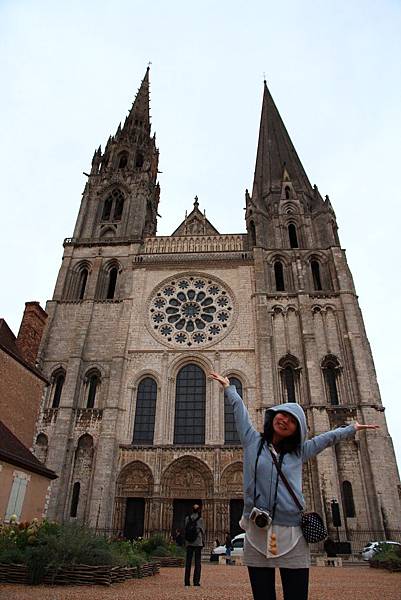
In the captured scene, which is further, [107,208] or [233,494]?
[107,208]

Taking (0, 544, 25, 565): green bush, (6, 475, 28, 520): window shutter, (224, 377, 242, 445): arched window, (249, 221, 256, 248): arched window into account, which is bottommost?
(0, 544, 25, 565): green bush

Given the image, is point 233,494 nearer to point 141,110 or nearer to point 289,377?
point 289,377

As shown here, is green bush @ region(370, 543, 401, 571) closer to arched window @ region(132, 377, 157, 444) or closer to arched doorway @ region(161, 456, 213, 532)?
arched doorway @ region(161, 456, 213, 532)

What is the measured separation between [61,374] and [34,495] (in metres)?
10.4

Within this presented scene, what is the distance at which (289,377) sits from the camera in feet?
71.5

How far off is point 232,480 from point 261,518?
707 inches

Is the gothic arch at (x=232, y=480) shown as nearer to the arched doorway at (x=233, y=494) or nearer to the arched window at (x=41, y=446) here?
the arched doorway at (x=233, y=494)

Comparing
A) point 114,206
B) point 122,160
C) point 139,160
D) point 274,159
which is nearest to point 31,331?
point 114,206

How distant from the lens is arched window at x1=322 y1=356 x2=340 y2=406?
20828 mm

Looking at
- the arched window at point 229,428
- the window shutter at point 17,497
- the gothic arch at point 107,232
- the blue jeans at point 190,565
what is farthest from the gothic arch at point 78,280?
the blue jeans at point 190,565

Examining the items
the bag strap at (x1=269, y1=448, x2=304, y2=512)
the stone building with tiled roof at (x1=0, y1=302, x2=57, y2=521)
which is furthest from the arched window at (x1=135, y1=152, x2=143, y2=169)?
the bag strap at (x1=269, y1=448, x2=304, y2=512)

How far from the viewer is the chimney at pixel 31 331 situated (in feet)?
58.1

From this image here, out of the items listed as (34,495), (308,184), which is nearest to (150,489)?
(34,495)

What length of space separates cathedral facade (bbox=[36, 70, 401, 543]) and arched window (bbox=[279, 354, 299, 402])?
0.08 meters
